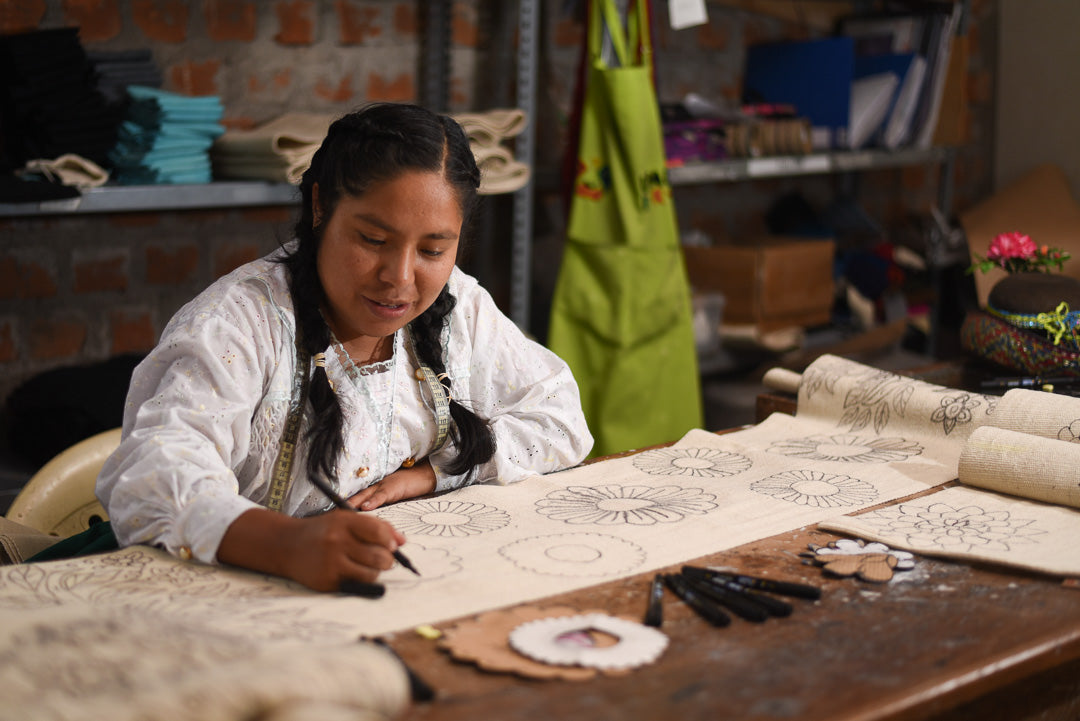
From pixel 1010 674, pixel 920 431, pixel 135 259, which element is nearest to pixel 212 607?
pixel 1010 674

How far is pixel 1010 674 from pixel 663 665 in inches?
11.5

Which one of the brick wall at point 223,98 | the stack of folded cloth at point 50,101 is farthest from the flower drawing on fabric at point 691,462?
the stack of folded cloth at point 50,101

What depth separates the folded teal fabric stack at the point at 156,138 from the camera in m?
1.98

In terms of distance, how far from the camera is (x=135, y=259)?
2375 millimetres

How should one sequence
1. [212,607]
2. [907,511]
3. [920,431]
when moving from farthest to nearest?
[920,431]
[907,511]
[212,607]

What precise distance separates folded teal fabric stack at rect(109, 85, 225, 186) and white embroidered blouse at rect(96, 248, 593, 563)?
0.77 metres

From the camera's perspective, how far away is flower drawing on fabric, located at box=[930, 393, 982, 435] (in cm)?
153

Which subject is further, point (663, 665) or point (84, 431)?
point (84, 431)

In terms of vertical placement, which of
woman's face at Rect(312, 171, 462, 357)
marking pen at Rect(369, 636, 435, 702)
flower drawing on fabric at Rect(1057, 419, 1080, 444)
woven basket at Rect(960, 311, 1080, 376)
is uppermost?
woman's face at Rect(312, 171, 462, 357)

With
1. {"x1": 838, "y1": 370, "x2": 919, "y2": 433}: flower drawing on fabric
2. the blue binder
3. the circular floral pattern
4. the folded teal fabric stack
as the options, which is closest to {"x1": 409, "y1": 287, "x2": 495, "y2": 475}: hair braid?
the circular floral pattern

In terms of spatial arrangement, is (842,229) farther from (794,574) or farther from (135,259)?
(794,574)

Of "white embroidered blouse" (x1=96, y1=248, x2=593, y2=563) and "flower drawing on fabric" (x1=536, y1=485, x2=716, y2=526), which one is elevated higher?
"white embroidered blouse" (x1=96, y1=248, x2=593, y2=563)

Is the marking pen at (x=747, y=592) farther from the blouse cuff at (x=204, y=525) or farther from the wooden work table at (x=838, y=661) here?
the blouse cuff at (x=204, y=525)

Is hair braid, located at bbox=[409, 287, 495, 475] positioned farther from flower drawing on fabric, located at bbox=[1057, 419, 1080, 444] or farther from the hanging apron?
the hanging apron
